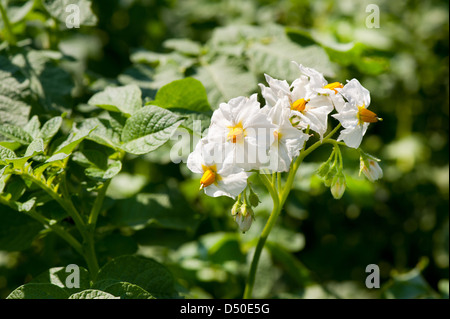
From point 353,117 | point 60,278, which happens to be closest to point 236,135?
point 353,117

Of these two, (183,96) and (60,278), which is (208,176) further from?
(60,278)

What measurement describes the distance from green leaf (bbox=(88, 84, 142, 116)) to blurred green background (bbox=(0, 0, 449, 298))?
0.18m

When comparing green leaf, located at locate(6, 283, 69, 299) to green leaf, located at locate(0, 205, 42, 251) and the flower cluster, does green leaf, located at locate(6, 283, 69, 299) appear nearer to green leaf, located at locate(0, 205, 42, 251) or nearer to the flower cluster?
green leaf, located at locate(0, 205, 42, 251)

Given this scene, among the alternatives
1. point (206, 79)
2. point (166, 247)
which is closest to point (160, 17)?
point (206, 79)

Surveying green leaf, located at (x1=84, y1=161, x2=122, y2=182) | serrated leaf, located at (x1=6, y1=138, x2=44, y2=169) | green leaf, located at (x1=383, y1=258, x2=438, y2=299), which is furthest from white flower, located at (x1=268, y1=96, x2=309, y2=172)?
green leaf, located at (x1=383, y1=258, x2=438, y2=299)

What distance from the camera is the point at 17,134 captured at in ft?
3.81

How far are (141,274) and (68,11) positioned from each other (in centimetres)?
83

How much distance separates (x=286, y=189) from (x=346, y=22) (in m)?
1.32

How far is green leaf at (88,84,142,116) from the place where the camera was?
1.24 m

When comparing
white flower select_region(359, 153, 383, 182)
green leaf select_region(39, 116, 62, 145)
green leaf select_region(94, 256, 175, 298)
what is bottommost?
green leaf select_region(94, 256, 175, 298)

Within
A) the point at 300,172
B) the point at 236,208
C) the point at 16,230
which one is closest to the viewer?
the point at 236,208

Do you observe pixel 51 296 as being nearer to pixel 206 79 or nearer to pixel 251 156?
pixel 251 156

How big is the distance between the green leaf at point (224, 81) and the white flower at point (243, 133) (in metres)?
0.46

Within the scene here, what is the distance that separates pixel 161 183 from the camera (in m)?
1.91
